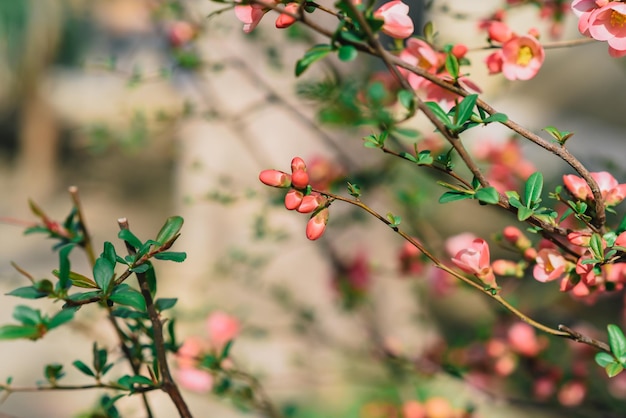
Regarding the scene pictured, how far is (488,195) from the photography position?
1.67 feet

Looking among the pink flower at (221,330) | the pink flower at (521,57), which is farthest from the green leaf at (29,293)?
the pink flower at (221,330)

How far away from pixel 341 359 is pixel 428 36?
5.48ft

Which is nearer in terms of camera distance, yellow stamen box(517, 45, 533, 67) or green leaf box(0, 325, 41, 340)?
green leaf box(0, 325, 41, 340)

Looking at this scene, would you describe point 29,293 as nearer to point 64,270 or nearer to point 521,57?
point 64,270

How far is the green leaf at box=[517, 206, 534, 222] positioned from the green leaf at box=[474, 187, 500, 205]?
0.02 meters

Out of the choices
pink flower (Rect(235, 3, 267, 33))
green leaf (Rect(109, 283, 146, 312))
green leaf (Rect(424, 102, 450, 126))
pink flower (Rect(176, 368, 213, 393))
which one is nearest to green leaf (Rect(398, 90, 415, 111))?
green leaf (Rect(424, 102, 450, 126))

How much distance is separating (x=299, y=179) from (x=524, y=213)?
0.60 feet

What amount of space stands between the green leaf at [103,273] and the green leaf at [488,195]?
29 centimetres

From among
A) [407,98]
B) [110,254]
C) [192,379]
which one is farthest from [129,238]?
[192,379]

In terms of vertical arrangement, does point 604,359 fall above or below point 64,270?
below

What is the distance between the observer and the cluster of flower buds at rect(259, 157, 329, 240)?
55 cm

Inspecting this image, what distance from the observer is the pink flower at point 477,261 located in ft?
1.99

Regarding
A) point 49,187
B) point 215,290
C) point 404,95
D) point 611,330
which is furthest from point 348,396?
point 49,187

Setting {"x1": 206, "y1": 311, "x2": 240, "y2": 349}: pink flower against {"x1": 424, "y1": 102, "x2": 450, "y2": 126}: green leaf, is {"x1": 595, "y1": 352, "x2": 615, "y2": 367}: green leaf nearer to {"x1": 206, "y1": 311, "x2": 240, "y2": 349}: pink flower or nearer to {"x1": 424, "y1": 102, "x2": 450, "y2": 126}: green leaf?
{"x1": 424, "y1": 102, "x2": 450, "y2": 126}: green leaf
